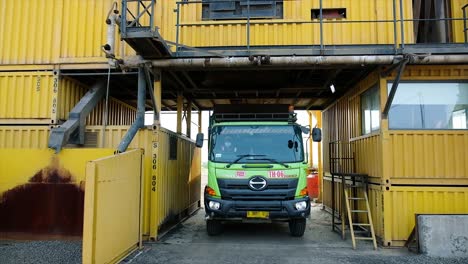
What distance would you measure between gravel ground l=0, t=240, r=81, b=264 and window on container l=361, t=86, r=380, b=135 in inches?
271

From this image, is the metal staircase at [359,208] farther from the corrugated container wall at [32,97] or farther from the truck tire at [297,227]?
the corrugated container wall at [32,97]

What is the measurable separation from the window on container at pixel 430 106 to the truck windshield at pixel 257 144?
7.13ft

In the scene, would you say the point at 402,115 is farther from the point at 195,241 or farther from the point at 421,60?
the point at 195,241

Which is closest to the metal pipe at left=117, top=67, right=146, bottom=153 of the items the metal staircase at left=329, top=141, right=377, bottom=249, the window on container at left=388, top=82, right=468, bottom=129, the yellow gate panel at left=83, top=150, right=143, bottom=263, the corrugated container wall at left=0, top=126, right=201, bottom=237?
the corrugated container wall at left=0, top=126, right=201, bottom=237

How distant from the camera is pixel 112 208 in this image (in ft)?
20.6

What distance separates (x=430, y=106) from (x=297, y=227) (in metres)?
4.01

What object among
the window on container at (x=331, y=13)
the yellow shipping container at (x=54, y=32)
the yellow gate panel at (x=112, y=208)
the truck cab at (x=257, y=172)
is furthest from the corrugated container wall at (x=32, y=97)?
the window on container at (x=331, y=13)

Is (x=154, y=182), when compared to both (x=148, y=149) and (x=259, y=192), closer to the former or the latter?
(x=148, y=149)

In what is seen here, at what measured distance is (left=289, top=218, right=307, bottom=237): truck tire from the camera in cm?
889

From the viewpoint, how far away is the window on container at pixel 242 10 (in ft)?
30.3

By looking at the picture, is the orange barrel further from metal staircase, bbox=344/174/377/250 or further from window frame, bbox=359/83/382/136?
window frame, bbox=359/83/382/136

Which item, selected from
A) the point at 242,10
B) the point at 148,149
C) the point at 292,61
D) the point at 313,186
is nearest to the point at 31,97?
the point at 148,149

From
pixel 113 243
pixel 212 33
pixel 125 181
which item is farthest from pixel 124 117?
pixel 113 243

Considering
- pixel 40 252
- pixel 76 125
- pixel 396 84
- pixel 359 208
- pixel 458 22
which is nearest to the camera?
pixel 40 252
